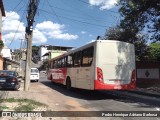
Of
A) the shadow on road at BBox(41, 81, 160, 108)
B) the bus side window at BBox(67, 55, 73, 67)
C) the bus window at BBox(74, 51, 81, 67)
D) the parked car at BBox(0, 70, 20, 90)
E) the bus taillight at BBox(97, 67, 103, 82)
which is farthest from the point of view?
the bus side window at BBox(67, 55, 73, 67)

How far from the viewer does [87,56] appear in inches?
770

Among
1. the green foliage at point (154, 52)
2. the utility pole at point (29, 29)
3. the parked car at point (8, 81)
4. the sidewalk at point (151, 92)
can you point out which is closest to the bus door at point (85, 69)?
the utility pole at point (29, 29)

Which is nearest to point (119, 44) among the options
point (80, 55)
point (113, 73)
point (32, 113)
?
point (113, 73)

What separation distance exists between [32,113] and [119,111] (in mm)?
3543

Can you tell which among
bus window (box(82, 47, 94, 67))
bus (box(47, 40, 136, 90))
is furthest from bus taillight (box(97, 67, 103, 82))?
bus window (box(82, 47, 94, 67))

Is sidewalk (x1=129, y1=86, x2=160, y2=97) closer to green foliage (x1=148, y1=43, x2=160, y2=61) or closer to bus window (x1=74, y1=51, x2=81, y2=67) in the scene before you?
bus window (x1=74, y1=51, x2=81, y2=67)

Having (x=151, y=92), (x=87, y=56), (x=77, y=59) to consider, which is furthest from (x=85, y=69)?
(x=151, y=92)

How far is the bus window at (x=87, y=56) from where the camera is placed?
61.7 feet

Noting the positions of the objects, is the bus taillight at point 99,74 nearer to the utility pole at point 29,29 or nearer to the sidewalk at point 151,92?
the sidewalk at point 151,92

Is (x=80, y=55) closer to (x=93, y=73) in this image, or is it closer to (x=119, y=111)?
(x=93, y=73)

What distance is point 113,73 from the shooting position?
1838cm

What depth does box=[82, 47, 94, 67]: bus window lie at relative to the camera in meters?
18.8

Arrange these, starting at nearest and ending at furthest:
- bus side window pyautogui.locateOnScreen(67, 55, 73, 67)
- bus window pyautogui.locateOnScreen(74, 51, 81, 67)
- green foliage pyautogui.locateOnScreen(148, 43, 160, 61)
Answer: bus window pyautogui.locateOnScreen(74, 51, 81, 67), bus side window pyautogui.locateOnScreen(67, 55, 73, 67), green foliage pyautogui.locateOnScreen(148, 43, 160, 61)

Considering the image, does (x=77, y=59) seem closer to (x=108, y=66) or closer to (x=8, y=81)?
(x=108, y=66)
